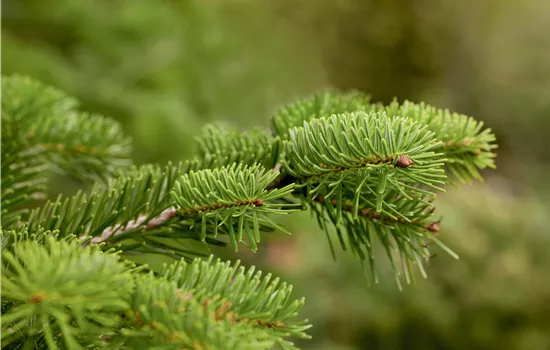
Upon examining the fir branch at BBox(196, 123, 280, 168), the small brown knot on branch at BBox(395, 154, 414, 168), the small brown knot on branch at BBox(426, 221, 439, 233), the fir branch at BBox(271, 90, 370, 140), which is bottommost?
the small brown knot on branch at BBox(395, 154, 414, 168)

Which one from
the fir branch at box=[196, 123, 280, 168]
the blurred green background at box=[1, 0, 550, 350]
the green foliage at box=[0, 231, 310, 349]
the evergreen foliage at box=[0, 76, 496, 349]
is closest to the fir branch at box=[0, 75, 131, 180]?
the evergreen foliage at box=[0, 76, 496, 349]

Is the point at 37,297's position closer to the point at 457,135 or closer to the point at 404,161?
the point at 404,161

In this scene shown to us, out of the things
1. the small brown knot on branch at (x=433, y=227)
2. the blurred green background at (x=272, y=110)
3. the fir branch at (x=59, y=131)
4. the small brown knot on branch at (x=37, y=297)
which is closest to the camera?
the small brown knot on branch at (x=37, y=297)

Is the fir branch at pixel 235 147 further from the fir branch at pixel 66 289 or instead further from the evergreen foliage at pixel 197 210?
the fir branch at pixel 66 289

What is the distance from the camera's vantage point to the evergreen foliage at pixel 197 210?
0.22 metres

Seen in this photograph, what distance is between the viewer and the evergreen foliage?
223mm

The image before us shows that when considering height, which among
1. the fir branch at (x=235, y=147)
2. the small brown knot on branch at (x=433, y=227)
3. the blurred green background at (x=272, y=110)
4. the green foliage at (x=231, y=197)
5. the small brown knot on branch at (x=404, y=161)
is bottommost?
the green foliage at (x=231, y=197)

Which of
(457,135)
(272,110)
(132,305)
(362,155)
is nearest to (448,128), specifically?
(457,135)

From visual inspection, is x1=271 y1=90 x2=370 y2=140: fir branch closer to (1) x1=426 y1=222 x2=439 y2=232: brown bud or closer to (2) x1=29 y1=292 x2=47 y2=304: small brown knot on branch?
(1) x1=426 y1=222 x2=439 y2=232: brown bud

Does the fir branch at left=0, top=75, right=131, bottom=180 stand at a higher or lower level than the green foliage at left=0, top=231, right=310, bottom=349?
higher

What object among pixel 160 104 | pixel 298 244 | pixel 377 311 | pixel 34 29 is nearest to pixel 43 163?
pixel 160 104

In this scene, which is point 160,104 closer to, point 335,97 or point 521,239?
point 335,97

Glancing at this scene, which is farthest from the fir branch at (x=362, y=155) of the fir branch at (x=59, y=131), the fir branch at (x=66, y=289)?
the fir branch at (x=59, y=131)

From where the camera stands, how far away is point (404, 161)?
28 cm
